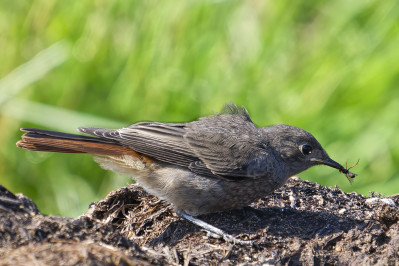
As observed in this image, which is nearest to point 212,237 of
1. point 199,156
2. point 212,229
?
point 212,229

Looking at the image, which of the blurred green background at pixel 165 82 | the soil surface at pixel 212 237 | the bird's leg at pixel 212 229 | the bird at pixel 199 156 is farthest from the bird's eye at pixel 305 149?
the blurred green background at pixel 165 82

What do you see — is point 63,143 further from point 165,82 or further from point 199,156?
point 165,82

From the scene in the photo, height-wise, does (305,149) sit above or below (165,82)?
below

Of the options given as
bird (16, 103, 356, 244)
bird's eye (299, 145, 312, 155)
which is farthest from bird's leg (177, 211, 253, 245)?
bird's eye (299, 145, 312, 155)

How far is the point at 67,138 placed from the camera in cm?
443

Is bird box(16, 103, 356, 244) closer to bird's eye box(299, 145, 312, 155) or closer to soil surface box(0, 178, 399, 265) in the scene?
bird's eye box(299, 145, 312, 155)

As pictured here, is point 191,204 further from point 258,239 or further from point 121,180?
point 121,180

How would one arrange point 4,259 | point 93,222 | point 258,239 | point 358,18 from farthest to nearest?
1. point 358,18
2. point 258,239
3. point 93,222
4. point 4,259

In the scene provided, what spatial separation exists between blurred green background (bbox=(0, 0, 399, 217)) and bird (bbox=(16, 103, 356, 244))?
4.31ft

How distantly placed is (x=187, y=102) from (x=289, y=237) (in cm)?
243

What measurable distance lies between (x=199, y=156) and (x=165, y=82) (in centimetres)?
167

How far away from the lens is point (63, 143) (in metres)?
4.41

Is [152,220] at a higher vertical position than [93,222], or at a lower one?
higher

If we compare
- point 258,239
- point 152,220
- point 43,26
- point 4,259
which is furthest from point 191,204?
point 43,26
